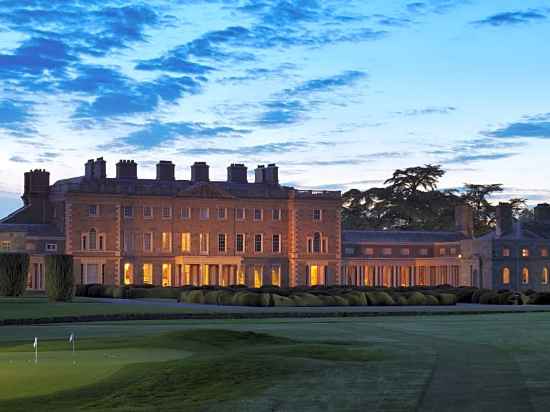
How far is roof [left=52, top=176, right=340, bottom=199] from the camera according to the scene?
302ft

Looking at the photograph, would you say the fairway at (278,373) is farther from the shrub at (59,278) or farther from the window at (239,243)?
the window at (239,243)

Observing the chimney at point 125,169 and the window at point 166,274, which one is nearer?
the window at point 166,274

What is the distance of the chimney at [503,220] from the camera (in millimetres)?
92500

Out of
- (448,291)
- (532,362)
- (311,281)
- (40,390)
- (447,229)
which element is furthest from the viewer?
(447,229)

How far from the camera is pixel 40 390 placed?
16.7m

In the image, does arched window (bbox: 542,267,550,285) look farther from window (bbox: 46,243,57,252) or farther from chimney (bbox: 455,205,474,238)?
window (bbox: 46,243,57,252)

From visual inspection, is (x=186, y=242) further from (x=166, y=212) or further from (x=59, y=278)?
(x=59, y=278)

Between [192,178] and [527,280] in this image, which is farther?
[192,178]

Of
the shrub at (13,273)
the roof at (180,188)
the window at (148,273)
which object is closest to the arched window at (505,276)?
the roof at (180,188)

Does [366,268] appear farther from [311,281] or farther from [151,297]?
[151,297]

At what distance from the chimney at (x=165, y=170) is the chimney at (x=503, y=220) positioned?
28.6 meters

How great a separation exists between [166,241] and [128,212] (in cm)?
416

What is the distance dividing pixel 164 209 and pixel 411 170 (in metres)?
32.3

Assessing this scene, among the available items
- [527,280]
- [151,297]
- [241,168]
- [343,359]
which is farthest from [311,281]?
[343,359]
